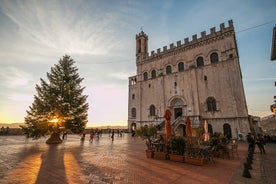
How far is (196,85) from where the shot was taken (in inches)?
972

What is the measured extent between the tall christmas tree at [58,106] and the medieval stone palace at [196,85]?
46.6 ft

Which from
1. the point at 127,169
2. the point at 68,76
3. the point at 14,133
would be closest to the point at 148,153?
the point at 127,169

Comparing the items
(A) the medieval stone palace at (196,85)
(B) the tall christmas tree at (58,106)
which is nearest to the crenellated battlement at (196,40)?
(A) the medieval stone palace at (196,85)

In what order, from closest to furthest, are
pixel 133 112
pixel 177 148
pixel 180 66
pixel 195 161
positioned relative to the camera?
pixel 195 161
pixel 177 148
pixel 180 66
pixel 133 112

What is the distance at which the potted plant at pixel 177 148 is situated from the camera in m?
7.59

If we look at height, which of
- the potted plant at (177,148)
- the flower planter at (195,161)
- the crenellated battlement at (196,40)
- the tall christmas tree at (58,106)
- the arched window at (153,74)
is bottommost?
the flower planter at (195,161)

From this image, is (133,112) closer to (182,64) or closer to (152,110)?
(152,110)

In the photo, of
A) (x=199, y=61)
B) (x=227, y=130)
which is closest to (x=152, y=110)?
(x=199, y=61)

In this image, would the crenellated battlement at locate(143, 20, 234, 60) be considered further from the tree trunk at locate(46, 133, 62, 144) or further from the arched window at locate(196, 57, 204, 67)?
the tree trunk at locate(46, 133, 62, 144)

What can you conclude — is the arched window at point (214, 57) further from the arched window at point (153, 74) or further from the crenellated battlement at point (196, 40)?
the arched window at point (153, 74)

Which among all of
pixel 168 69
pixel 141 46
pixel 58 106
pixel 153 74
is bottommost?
pixel 58 106

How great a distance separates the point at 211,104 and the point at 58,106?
21.8 meters

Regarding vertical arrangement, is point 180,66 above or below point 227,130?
above

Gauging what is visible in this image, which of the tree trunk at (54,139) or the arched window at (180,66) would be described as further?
the arched window at (180,66)
